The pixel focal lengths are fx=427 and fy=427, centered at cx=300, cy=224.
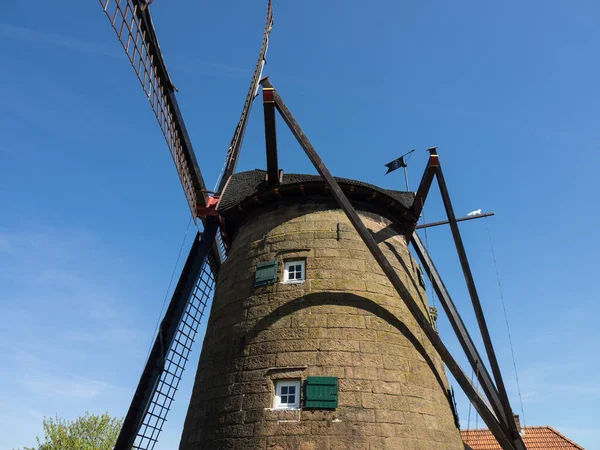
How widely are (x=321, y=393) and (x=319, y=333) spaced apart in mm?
1069

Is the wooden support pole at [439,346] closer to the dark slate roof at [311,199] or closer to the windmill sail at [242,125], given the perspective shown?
the dark slate roof at [311,199]

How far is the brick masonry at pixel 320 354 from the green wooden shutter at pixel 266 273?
0.43ft

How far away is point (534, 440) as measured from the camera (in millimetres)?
15586

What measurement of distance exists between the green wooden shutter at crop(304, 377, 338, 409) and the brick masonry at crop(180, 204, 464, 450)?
0.12 metres

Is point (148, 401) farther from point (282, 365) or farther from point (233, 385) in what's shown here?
point (282, 365)

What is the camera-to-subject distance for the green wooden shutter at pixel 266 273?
885 centimetres

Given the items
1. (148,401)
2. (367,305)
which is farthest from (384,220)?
(148,401)

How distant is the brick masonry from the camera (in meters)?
7.11

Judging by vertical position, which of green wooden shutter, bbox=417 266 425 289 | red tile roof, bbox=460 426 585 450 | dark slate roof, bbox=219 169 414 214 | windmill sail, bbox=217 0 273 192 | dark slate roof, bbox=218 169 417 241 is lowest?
red tile roof, bbox=460 426 585 450

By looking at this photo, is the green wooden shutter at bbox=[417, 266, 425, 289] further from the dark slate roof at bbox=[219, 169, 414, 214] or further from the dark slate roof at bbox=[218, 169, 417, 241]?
the dark slate roof at bbox=[219, 169, 414, 214]

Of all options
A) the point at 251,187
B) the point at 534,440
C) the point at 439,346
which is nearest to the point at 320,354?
the point at 439,346

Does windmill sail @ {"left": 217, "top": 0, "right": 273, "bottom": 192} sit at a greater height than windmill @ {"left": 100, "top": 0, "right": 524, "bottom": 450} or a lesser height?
greater

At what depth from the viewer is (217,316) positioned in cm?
949

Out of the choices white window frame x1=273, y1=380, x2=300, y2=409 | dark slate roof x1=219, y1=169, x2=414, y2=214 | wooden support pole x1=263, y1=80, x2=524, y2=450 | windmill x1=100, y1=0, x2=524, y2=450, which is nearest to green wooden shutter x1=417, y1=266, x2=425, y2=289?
windmill x1=100, y1=0, x2=524, y2=450
